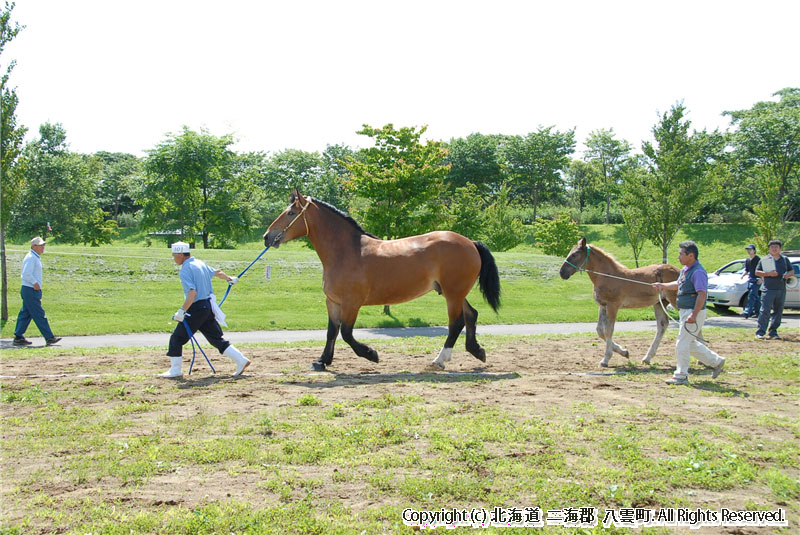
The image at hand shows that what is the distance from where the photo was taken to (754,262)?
1656 centimetres

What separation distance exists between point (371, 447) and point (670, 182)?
17.2 m

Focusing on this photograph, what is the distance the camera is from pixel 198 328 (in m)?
9.02

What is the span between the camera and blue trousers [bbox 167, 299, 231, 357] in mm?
8969

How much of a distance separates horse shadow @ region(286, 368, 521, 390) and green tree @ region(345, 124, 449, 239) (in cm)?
916

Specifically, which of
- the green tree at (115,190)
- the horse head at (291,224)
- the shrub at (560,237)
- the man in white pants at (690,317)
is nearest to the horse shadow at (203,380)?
the horse head at (291,224)

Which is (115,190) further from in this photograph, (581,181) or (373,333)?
(373,333)

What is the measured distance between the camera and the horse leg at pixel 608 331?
33.8ft

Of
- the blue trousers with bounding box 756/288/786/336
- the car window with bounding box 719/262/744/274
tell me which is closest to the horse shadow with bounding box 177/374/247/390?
the blue trousers with bounding box 756/288/786/336

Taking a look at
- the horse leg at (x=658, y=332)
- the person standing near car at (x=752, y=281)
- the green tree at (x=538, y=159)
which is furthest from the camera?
the green tree at (x=538, y=159)

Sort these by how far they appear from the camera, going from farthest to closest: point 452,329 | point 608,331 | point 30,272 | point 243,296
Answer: point 243,296, point 30,272, point 608,331, point 452,329

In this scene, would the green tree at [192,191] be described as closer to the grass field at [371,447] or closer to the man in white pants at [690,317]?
the grass field at [371,447]

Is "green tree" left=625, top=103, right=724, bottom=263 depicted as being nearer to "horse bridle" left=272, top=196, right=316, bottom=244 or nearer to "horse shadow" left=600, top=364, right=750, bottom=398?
"horse shadow" left=600, top=364, right=750, bottom=398

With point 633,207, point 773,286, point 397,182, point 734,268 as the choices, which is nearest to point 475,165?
point 734,268

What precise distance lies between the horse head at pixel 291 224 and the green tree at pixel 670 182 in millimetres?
13692
